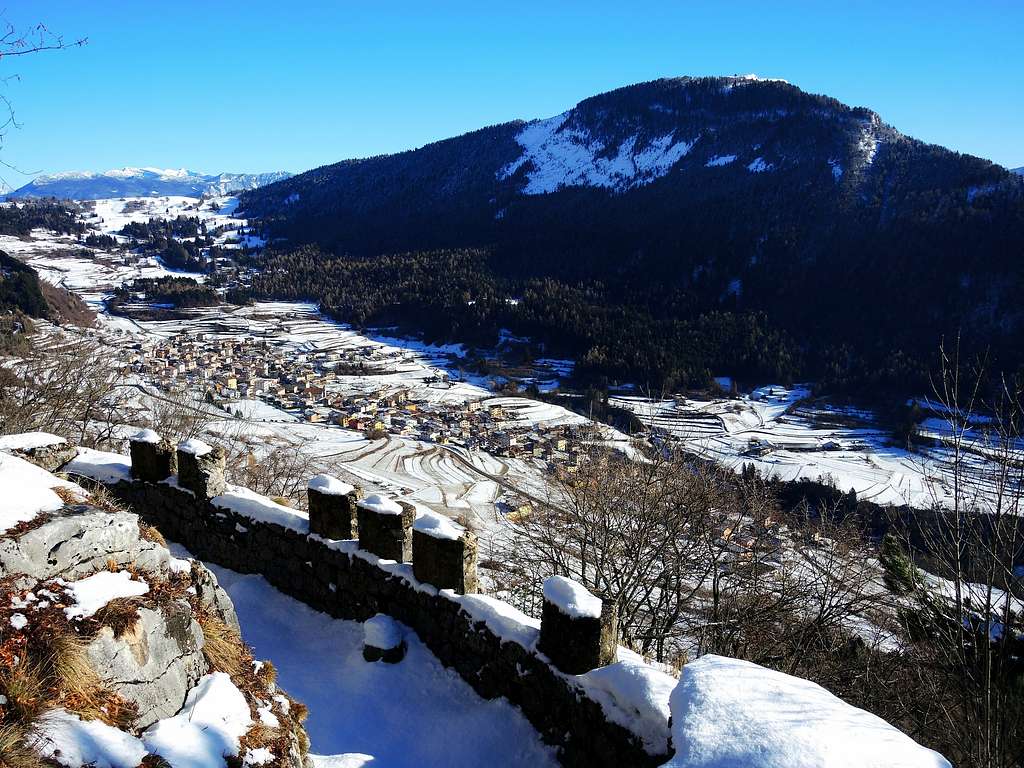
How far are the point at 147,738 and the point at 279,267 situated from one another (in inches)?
6073

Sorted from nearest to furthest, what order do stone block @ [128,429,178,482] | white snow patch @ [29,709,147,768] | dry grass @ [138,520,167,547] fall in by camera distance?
white snow patch @ [29,709,147,768] < dry grass @ [138,520,167,547] < stone block @ [128,429,178,482]

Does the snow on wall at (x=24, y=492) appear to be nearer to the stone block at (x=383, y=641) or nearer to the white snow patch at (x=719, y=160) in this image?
the stone block at (x=383, y=641)

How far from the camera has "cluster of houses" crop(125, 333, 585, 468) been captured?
4691 centimetres

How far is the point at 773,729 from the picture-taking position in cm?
379

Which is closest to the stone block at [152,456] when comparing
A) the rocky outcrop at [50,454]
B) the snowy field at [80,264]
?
the rocky outcrop at [50,454]

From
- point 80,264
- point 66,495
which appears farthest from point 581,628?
point 80,264

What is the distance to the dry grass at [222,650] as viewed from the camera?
4.98 metres

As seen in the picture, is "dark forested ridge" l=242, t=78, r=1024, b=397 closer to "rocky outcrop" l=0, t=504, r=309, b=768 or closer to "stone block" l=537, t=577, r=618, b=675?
"stone block" l=537, t=577, r=618, b=675

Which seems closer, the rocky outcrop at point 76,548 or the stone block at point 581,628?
the rocky outcrop at point 76,548

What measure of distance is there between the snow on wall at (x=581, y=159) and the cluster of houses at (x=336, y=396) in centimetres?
9915

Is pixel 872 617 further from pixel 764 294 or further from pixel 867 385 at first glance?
pixel 764 294

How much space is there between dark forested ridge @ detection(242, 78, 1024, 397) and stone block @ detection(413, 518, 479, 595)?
41.2 metres

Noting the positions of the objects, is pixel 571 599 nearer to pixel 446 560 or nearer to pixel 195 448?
pixel 446 560

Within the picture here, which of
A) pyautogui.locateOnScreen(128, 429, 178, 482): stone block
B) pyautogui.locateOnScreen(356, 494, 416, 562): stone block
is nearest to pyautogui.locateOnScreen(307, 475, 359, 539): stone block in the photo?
pyautogui.locateOnScreen(356, 494, 416, 562): stone block
